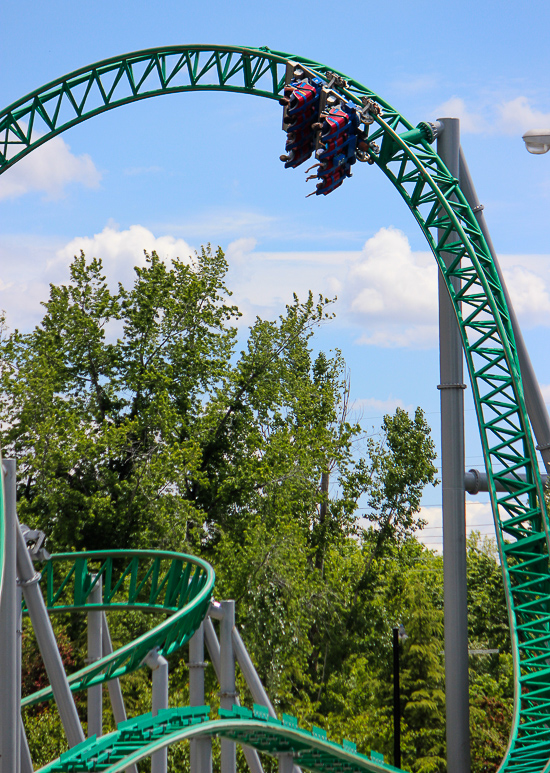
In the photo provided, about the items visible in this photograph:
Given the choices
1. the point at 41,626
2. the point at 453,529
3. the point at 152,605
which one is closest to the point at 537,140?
the point at 453,529

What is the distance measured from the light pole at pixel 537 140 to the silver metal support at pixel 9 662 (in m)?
6.35

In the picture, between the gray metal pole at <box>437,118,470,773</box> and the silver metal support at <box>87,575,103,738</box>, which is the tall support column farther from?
the gray metal pole at <box>437,118,470,773</box>

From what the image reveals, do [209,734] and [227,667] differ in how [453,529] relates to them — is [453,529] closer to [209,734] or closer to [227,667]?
[227,667]

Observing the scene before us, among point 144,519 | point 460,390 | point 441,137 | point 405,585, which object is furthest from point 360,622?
point 441,137

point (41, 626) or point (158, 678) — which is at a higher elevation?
point (41, 626)

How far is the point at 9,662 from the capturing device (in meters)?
7.42

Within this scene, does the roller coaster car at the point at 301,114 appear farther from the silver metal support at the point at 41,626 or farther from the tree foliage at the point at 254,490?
the tree foliage at the point at 254,490

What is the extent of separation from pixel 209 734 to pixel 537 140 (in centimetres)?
725

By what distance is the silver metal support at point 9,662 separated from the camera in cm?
729

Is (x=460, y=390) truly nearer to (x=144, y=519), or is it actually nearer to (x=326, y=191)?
(x=326, y=191)

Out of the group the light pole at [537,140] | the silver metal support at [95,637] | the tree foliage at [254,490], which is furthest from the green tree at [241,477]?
the light pole at [537,140]

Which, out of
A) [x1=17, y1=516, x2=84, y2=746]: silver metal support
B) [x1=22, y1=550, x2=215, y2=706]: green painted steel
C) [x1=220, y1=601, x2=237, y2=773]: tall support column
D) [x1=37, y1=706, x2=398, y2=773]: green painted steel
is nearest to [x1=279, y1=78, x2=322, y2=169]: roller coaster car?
[x1=22, y1=550, x2=215, y2=706]: green painted steel

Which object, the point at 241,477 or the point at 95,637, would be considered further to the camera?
the point at 241,477

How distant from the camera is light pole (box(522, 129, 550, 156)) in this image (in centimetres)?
969
